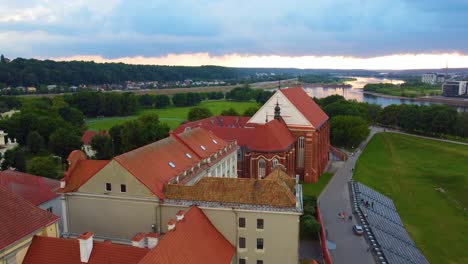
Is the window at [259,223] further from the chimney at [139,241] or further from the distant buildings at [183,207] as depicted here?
the chimney at [139,241]

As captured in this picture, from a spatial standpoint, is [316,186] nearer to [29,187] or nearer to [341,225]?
[341,225]

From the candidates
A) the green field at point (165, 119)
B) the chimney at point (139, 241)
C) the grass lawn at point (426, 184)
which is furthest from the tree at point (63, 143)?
the chimney at point (139, 241)

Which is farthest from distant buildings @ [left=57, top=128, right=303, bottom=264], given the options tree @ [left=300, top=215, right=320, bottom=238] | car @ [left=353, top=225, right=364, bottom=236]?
car @ [left=353, top=225, right=364, bottom=236]

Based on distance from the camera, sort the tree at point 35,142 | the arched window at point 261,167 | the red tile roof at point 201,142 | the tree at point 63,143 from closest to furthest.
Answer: the red tile roof at point 201,142 → the arched window at point 261,167 → the tree at point 63,143 → the tree at point 35,142

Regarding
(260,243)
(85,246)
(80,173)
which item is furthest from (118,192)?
(260,243)

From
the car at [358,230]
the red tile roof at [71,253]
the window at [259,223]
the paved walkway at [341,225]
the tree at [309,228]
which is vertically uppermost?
the red tile roof at [71,253]

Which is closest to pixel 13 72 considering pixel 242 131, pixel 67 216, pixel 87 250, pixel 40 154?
pixel 40 154

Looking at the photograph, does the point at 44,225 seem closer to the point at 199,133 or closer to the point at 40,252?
the point at 40,252

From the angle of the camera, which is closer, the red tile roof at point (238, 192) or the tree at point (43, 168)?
the red tile roof at point (238, 192)
